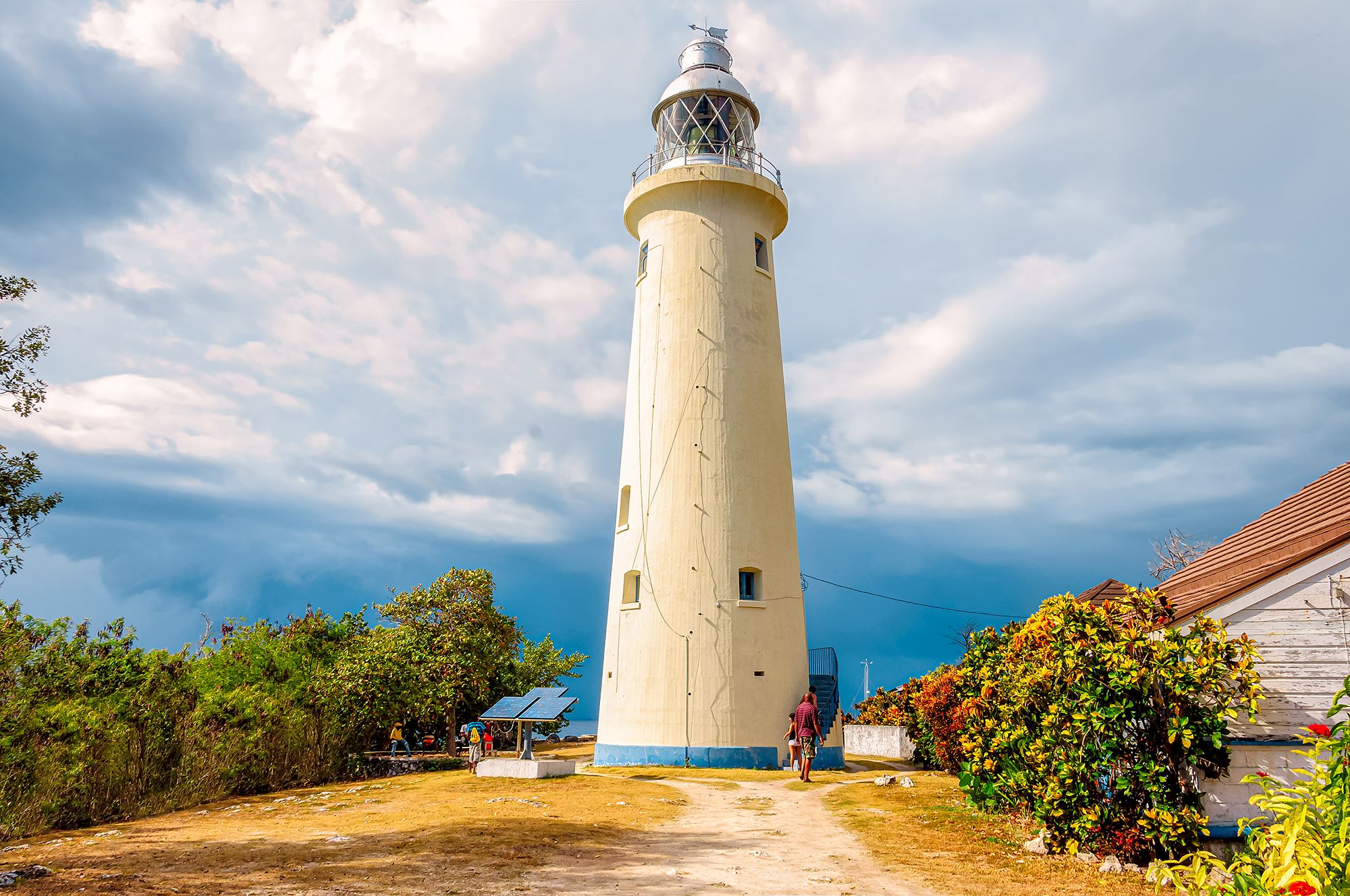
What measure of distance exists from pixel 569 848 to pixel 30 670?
358 inches

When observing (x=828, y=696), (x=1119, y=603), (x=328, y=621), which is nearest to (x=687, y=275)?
(x=828, y=696)

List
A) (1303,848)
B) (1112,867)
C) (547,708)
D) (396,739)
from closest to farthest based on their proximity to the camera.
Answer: (1303,848), (1112,867), (547,708), (396,739)

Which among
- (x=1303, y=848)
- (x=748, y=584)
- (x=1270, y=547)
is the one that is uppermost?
A: (x=748, y=584)

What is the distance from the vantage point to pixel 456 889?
26.6 feet

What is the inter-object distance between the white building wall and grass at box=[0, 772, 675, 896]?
6872mm

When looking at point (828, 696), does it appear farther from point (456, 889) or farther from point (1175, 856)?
point (456, 889)

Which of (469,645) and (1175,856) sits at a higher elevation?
(469,645)

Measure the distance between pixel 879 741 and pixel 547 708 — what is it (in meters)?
16.6

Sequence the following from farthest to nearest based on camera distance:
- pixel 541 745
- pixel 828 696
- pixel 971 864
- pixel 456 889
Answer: pixel 541 745, pixel 828 696, pixel 971 864, pixel 456 889

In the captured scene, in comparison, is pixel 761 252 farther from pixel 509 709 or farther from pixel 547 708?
pixel 509 709

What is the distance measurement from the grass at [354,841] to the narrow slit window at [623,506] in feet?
28.8

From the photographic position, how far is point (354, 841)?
10477mm

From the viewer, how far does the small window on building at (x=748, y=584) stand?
71.9 feet

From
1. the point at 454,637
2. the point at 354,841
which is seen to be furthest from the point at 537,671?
the point at 354,841
